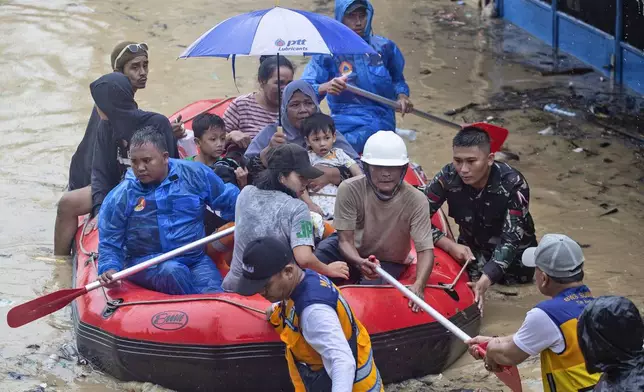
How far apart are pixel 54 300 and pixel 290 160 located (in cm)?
152

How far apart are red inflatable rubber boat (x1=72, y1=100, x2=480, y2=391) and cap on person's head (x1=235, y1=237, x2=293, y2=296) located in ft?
4.10

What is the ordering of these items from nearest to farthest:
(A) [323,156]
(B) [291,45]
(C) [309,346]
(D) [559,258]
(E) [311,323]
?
(D) [559,258], (E) [311,323], (C) [309,346], (B) [291,45], (A) [323,156]

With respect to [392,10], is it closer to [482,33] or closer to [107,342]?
[482,33]

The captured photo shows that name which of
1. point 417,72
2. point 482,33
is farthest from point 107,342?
point 482,33

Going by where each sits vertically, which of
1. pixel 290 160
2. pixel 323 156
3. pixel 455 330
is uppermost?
pixel 290 160

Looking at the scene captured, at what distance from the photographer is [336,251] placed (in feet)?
18.1

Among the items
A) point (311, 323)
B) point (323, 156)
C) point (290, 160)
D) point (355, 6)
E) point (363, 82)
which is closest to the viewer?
point (311, 323)

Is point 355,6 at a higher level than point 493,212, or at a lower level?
higher

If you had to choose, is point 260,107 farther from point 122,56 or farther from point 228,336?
point 228,336

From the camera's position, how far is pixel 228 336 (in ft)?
16.6

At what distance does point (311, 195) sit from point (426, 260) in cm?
111

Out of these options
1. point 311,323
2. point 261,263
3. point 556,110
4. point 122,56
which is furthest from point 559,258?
point 556,110

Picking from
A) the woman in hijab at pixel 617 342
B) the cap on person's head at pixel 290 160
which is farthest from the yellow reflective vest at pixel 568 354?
the cap on person's head at pixel 290 160

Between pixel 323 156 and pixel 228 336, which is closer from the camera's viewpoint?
pixel 228 336
